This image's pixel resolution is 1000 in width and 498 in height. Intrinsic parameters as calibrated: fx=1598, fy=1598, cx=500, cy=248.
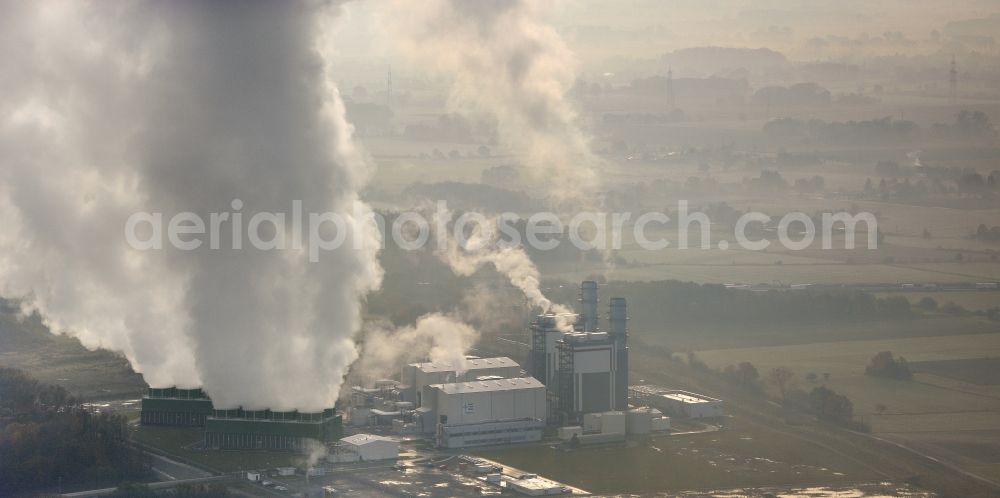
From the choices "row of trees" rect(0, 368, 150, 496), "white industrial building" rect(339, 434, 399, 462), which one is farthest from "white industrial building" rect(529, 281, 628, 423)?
"row of trees" rect(0, 368, 150, 496)

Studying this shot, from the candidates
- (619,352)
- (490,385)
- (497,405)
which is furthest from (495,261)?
(497,405)

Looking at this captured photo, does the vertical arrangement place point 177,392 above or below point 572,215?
below

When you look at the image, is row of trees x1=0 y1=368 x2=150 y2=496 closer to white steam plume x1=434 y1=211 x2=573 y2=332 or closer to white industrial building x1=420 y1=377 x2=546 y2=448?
white industrial building x1=420 y1=377 x2=546 y2=448

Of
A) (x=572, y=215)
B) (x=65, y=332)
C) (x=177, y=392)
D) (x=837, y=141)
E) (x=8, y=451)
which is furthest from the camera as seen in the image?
(x=837, y=141)

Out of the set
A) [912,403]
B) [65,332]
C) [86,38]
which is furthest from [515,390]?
[65,332]

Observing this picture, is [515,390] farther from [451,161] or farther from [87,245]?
[451,161]

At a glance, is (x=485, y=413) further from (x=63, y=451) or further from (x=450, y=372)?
(x=63, y=451)
